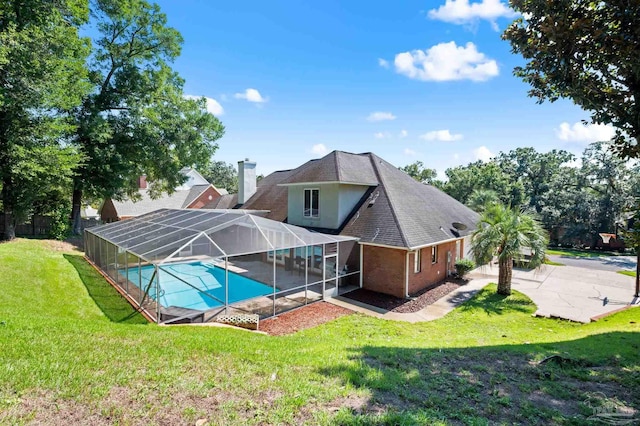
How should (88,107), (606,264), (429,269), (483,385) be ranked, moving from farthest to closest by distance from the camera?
(606,264)
(88,107)
(429,269)
(483,385)

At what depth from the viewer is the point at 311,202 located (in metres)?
18.3

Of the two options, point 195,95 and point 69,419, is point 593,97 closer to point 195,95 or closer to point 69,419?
point 69,419

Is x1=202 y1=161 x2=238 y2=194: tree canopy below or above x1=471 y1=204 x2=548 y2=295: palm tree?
above

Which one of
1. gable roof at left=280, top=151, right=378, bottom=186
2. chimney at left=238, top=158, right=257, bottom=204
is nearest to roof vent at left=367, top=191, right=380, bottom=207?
gable roof at left=280, top=151, right=378, bottom=186

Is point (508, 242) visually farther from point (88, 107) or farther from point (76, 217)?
point (76, 217)

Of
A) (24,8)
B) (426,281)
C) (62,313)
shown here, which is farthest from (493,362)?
(24,8)

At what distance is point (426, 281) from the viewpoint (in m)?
15.6

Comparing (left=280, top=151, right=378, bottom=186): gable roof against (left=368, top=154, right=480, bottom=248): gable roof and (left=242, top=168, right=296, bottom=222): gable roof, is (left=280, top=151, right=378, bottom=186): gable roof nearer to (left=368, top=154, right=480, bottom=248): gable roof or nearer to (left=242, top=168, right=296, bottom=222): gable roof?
(left=368, top=154, right=480, bottom=248): gable roof

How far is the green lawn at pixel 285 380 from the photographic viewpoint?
336cm

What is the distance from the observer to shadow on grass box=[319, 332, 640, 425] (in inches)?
143

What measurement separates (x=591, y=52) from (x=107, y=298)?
16490 millimetres

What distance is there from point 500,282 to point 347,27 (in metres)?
14.4

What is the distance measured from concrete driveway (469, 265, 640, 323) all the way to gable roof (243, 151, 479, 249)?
4.05 meters

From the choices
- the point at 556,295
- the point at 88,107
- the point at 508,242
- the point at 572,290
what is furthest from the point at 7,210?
the point at 572,290
